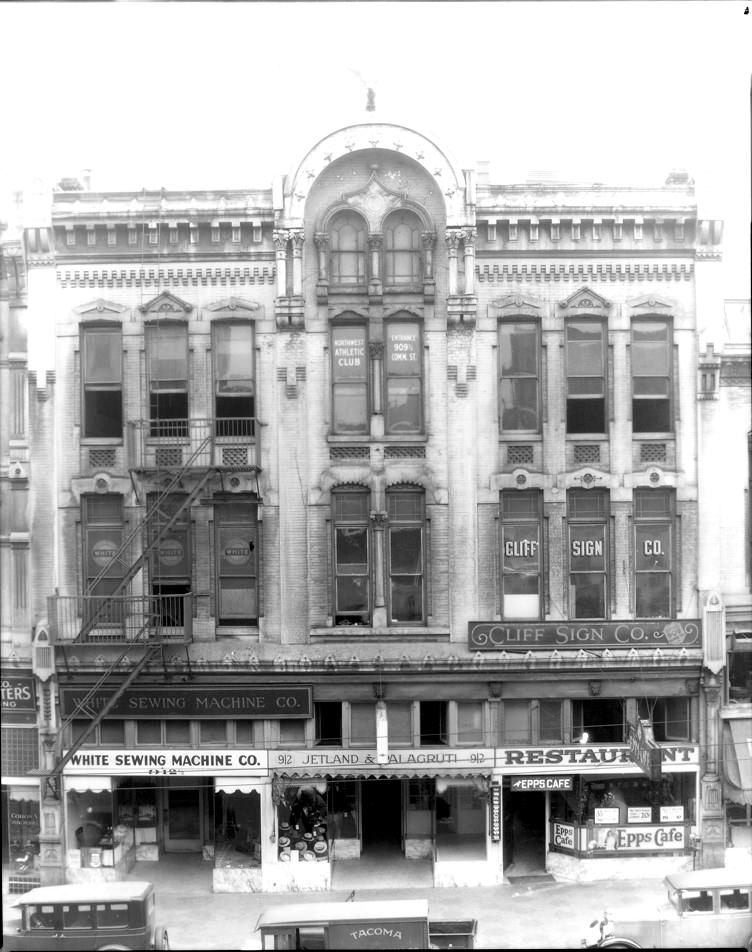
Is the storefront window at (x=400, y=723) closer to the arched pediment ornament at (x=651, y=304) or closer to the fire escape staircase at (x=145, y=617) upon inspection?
the fire escape staircase at (x=145, y=617)

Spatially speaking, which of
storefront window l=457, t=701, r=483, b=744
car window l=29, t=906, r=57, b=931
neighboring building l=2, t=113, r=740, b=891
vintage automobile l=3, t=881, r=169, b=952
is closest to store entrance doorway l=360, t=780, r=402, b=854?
neighboring building l=2, t=113, r=740, b=891

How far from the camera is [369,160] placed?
806 cm

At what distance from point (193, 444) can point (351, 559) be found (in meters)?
1.78

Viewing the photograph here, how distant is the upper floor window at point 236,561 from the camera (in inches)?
324

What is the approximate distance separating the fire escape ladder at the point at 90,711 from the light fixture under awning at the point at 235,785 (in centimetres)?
120

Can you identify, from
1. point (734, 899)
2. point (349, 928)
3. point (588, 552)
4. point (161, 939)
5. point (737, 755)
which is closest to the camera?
point (349, 928)

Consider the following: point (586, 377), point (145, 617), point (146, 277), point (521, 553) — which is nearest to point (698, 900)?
point (521, 553)

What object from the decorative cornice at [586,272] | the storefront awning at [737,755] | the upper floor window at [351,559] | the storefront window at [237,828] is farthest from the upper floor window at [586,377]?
the storefront window at [237,828]

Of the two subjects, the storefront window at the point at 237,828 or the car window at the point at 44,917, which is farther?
the storefront window at the point at 237,828

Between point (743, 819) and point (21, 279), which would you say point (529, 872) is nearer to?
point (743, 819)

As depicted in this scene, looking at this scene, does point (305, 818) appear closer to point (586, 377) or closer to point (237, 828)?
point (237, 828)

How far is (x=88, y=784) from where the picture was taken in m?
8.35

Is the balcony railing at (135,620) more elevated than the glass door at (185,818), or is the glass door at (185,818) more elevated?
the balcony railing at (135,620)

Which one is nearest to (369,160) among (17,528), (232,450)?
(232,450)
